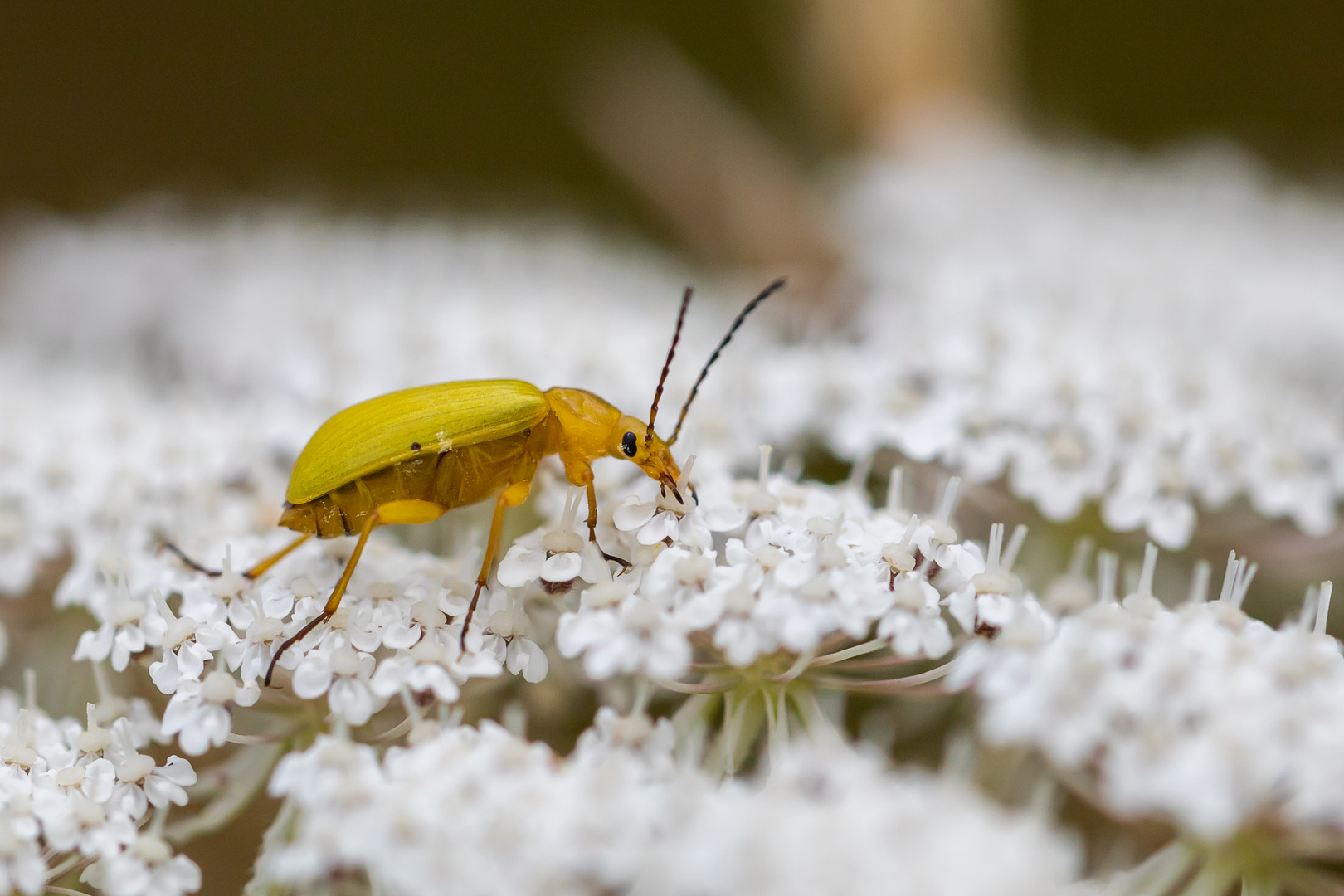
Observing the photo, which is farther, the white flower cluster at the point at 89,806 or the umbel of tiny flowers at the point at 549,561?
the umbel of tiny flowers at the point at 549,561

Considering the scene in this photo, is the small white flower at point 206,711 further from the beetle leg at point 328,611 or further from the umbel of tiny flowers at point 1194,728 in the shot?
the umbel of tiny flowers at point 1194,728

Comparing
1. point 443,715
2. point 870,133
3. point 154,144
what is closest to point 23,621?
point 443,715

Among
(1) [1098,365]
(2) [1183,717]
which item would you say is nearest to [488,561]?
(2) [1183,717]

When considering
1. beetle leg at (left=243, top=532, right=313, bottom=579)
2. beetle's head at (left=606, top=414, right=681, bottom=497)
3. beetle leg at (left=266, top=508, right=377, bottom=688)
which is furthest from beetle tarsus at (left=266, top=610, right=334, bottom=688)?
beetle's head at (left=606, top=414, right=681, bottom=497)

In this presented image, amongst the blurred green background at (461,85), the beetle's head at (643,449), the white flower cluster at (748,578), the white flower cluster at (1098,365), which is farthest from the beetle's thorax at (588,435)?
the blurred green background at (461,85)

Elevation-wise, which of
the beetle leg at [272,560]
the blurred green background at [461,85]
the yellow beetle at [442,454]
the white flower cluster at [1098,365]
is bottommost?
the beetle leg at [272,560]

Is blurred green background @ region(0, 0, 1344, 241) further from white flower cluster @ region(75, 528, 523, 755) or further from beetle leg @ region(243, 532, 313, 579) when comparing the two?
white flower cluster @ region(75, 528, 523, 755)

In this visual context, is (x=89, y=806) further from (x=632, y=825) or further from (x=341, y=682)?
(x=632, y=825)
